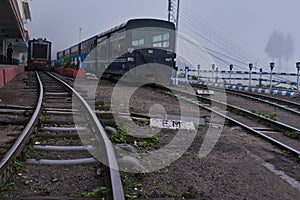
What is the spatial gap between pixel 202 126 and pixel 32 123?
348cm

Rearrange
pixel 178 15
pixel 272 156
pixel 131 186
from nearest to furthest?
pixel 131 186 < pixel 272 156 < pixel 178 15

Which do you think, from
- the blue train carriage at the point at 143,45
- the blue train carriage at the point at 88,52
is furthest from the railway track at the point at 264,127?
the blue train carriage at the point at 88,52

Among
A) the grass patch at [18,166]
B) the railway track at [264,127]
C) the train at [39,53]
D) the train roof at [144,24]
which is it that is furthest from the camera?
the train at [39,53]

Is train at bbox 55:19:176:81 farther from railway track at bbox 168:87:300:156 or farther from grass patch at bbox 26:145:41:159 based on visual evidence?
grass patch at bbox 26:145:41:159

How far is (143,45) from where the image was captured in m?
17.3

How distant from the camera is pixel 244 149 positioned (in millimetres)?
5949

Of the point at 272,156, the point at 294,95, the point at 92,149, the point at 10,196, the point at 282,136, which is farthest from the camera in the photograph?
the point at 294,95

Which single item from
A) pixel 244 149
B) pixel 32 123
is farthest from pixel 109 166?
pixel 244 149

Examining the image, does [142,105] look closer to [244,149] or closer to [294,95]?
[244,149]

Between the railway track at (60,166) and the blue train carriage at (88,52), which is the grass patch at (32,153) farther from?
the blue train carriage at (88,52)

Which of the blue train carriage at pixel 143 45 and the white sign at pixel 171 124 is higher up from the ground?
the blue train carriage at pixel 143 45

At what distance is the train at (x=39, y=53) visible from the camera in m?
39.0

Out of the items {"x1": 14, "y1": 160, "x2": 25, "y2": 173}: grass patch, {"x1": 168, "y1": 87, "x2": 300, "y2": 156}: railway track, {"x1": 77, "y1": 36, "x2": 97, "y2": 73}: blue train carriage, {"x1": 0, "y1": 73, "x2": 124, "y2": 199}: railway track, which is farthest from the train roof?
{"x1": 14, "y1": 160, "x2": 25, "y2": 173}: grass patch

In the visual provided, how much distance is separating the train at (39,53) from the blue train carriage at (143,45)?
22319 millimetres
